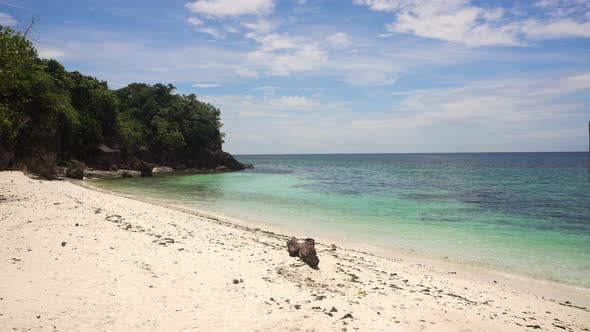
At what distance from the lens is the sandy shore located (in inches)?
251

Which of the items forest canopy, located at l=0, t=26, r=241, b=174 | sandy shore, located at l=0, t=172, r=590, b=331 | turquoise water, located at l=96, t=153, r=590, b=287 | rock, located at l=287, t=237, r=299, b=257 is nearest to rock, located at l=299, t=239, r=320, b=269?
sandy shore, located at l=0, t=172, r=590, b=331

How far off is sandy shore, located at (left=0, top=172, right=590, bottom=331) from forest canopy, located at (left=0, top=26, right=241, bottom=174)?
893 centimetres

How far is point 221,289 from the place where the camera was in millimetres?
7895

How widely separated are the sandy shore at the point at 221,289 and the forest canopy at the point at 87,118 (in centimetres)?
893

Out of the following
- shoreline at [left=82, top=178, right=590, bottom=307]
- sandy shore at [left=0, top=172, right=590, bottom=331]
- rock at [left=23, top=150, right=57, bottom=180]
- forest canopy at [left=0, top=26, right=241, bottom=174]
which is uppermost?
forest canopy at [left=0, top=26, right=241, bottom=174]

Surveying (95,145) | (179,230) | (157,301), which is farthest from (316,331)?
(95,145)

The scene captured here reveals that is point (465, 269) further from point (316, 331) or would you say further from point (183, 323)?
point (183, 323)

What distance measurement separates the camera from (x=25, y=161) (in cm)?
2962

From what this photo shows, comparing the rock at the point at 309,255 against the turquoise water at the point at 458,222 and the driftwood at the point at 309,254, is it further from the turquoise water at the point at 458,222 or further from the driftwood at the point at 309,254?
the turquoise water at the point at 458,222

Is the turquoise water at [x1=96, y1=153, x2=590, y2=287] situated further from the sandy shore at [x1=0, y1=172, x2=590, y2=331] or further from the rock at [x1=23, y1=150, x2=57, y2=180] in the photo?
the rock at [x1=23, y1=150, x2=57, y2=180]

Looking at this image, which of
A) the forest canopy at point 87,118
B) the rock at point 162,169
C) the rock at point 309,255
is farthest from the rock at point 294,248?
the rock at point 162,169

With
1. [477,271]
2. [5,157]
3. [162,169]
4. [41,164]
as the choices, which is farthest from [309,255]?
[162,169]

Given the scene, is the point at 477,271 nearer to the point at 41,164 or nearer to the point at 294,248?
the point at 294,248

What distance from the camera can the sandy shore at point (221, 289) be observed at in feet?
21.0
